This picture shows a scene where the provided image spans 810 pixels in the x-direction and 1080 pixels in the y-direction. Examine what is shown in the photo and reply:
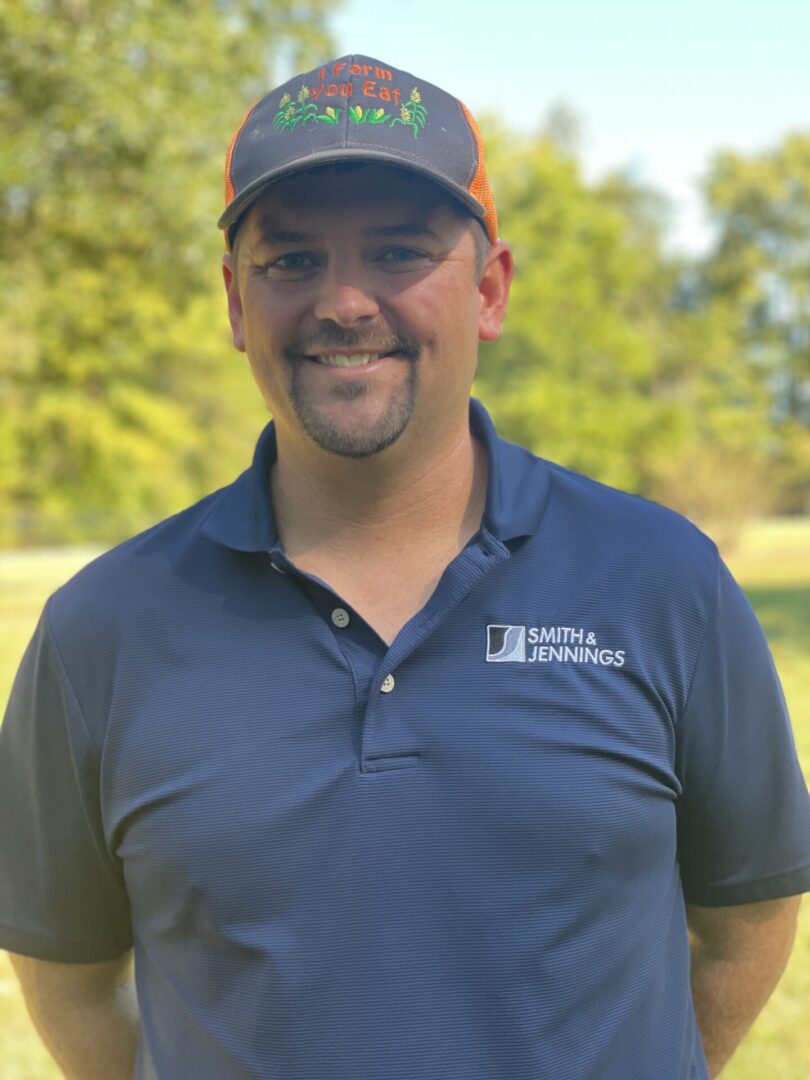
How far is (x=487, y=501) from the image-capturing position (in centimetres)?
209

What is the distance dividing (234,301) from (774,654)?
14245mm

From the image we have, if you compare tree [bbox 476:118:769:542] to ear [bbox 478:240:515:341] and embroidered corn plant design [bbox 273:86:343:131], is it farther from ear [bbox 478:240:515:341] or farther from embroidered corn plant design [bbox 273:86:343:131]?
embroidered corn plant design [bbox 273:86:343:131]

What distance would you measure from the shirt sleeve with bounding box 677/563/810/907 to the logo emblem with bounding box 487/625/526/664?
292mm

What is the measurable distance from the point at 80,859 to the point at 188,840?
12.3 inches

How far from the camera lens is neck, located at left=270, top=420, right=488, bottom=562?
2094 mm

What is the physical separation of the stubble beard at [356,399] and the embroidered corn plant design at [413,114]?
351mm

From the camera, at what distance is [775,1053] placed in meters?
4.57

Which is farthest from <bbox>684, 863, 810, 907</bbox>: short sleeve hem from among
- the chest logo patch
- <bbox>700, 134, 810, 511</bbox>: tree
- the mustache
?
<bbox>700, 134, 810, 511</bbox>: tree

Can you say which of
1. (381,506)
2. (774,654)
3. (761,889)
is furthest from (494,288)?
(774,654)

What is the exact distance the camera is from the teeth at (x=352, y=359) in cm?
197

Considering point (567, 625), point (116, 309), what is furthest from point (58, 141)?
point (567, 625)

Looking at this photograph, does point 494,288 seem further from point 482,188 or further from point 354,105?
point 354,105

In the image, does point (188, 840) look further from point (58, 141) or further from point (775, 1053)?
point (58, 141)

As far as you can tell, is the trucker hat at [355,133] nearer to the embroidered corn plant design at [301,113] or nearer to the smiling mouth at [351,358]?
the embroidered corn plant design at [301,113]
